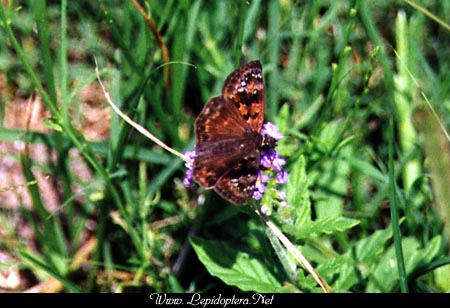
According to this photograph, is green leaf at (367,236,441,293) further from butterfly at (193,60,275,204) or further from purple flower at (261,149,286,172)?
butterfly at (193,60,275,204)

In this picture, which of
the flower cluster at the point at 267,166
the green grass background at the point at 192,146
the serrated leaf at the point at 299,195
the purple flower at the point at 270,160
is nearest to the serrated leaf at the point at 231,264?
the green grass background at the point at 192,146

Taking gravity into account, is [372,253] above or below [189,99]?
below

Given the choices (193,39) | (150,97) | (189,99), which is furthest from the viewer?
(189,99)

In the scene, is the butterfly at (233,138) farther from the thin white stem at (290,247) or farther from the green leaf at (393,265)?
the green leaf at (393,265)

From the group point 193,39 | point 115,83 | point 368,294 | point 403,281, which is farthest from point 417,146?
point 115,83

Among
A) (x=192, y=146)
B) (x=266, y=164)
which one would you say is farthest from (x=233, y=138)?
(x=192, y=146)

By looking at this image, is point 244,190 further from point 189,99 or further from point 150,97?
point 189,99

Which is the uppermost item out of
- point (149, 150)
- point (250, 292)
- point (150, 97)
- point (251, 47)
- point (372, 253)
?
point (251, 47)

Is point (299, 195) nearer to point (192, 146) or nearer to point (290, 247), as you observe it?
point (290, 247)
